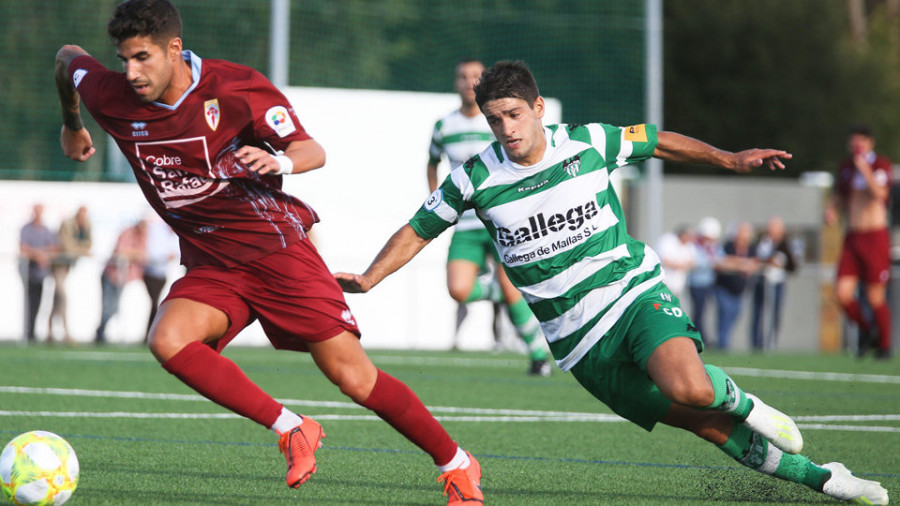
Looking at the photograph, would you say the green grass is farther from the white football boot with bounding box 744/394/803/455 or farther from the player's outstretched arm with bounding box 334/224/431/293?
the player's outstretched arm with bounding box 334/224/431/293

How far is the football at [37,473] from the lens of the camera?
438 centimetres

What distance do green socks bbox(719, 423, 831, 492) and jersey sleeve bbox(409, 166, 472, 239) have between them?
139cm

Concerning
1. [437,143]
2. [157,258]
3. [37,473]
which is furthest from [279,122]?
[157,258]

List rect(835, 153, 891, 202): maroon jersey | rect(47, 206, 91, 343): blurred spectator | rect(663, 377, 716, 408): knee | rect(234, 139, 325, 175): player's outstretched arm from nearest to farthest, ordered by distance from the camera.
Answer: rect(234, 139, 325, 175): player's outstretched arm < rect(663, 377, 716, 408): knee < rect(835, 153, 891, 202): maroon jersey < rect(47, 206, 91, 343): blurred spectator

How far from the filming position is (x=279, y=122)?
479cm

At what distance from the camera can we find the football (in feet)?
14.4

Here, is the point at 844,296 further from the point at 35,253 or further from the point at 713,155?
the point at 35,253

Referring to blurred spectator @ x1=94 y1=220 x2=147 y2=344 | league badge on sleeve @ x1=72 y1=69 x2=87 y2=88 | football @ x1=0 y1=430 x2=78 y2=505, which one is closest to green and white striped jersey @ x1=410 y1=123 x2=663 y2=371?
league badge on sleeve @ x1=72 y1=69 x2=87 y2=88

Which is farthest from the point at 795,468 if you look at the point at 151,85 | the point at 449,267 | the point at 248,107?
the point at 449,267

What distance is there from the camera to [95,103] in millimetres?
4914

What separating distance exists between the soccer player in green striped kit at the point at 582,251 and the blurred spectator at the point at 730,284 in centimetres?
1331

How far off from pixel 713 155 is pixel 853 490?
1.39 m

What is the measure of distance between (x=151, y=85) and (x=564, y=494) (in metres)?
2.25

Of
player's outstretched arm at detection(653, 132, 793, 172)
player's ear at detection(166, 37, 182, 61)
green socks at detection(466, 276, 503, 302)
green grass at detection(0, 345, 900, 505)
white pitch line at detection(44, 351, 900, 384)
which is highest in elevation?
player's ear at detection(166, 37, 182, 61)
